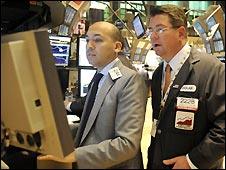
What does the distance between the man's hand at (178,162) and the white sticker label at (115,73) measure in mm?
451

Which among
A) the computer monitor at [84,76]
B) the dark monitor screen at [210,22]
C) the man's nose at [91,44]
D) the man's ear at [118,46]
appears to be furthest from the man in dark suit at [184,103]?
the computer monitor at [84,76]

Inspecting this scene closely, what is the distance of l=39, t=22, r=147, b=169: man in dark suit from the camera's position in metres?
1.20

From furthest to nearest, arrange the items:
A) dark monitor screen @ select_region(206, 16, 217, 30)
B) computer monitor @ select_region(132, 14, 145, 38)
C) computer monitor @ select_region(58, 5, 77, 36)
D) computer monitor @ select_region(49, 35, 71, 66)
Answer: computer monitor @ select_region(132, 14, 145, 38)
computer monitor @ select_region(49, 35, 71, 66)
dark monitor screen @ select_region(206, 16, 217, 30)
computer monitor @ select_region(58, 5, 77, 36)

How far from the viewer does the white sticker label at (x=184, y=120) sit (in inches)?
63.6

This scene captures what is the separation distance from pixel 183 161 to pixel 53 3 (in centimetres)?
87

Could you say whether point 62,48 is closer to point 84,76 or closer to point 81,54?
point 81,54

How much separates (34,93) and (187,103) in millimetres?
915

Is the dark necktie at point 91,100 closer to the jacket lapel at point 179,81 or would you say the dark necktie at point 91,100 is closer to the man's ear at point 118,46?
the man's ear at point 118,46

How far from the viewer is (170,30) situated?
5.49 ft

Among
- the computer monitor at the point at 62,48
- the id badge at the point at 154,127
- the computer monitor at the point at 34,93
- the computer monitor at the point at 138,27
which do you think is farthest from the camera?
the computer monitor at the point at 138,27

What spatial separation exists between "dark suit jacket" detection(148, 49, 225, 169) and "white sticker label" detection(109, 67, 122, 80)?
0.28m

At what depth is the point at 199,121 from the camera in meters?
1.62

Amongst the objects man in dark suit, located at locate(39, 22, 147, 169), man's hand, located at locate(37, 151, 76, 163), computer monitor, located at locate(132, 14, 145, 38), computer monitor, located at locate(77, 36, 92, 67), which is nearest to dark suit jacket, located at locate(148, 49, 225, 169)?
man in dark suit, located at locate(39, 22, 147, 169)

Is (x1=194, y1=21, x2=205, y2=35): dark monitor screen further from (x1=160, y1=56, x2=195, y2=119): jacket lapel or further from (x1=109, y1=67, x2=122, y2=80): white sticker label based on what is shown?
(x1=109, y1=67, x2=122, y2=80): white sticker label
